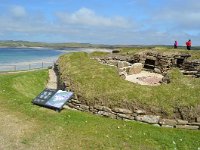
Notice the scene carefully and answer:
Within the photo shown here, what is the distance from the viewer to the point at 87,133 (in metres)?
13.0

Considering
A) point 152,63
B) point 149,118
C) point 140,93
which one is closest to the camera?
point 149,118

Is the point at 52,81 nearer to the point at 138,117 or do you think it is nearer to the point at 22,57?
the point at 138,117

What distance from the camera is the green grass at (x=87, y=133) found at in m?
12.0

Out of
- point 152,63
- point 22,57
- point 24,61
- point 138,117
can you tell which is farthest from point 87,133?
point 22,57

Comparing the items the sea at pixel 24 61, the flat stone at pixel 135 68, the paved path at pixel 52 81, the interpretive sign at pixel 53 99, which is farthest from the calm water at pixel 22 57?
the interpretive sign at pixel 53 99

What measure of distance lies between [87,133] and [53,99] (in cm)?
415

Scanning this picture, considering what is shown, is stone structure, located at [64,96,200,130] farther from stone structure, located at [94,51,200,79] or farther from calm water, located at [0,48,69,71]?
calm water, located at [0,48,69,71]

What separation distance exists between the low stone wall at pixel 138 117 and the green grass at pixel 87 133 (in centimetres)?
51

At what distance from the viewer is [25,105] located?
53.9 feet

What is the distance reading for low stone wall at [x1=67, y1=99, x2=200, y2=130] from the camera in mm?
14617

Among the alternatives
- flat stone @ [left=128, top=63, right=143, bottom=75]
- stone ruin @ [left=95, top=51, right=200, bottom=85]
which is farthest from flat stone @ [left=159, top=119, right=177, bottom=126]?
flat stone @ [left=128, top=63, right=143, bottom=75]

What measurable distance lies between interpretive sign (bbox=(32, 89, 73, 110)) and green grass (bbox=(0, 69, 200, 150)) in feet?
1.13

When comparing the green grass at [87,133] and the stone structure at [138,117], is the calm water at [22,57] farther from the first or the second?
the green grass at [87,133]

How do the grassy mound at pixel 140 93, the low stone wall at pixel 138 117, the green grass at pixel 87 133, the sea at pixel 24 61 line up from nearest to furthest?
the green grass at pixel 87 133 < the low stone wall at pixel 138 117 < the grassy mound at pixel 140 93 < the sea at pixel 24 61
